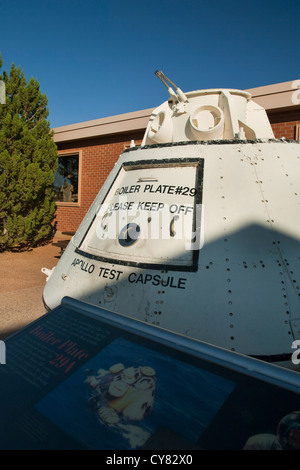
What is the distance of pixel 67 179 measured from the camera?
10492 mm

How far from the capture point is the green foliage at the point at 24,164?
766 centimetres

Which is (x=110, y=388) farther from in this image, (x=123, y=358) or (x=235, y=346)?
(x=235, y=346)

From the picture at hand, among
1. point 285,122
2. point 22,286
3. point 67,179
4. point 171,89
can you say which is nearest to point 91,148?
point 67,179

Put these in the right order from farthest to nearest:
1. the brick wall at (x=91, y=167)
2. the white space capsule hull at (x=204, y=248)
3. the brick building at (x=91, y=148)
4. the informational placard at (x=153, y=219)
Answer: the brick wall at (x=91, y=167) → the brick building at (x=91, y=148) → the informational placard at (x=153, y=219) → the white space capsule hull at (x=204, y=248)

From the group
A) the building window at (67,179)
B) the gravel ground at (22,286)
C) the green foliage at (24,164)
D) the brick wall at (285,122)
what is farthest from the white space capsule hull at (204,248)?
the building window at (67,179)

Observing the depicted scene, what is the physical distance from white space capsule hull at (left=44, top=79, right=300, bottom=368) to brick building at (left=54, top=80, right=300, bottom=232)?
4368 mm

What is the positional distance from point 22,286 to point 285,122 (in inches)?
247

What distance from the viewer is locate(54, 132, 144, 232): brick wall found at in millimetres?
8836

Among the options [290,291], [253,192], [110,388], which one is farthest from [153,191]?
[110,388]

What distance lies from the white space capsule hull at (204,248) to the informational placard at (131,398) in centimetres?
72

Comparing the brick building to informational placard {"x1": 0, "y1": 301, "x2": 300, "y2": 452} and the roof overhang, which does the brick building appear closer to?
the roof overhang

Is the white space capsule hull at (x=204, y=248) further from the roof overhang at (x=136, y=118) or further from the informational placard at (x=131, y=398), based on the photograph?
the roof overhang at (x=136, y=118)

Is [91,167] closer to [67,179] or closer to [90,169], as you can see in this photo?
[90,169]

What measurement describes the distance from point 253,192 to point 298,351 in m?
1.08
